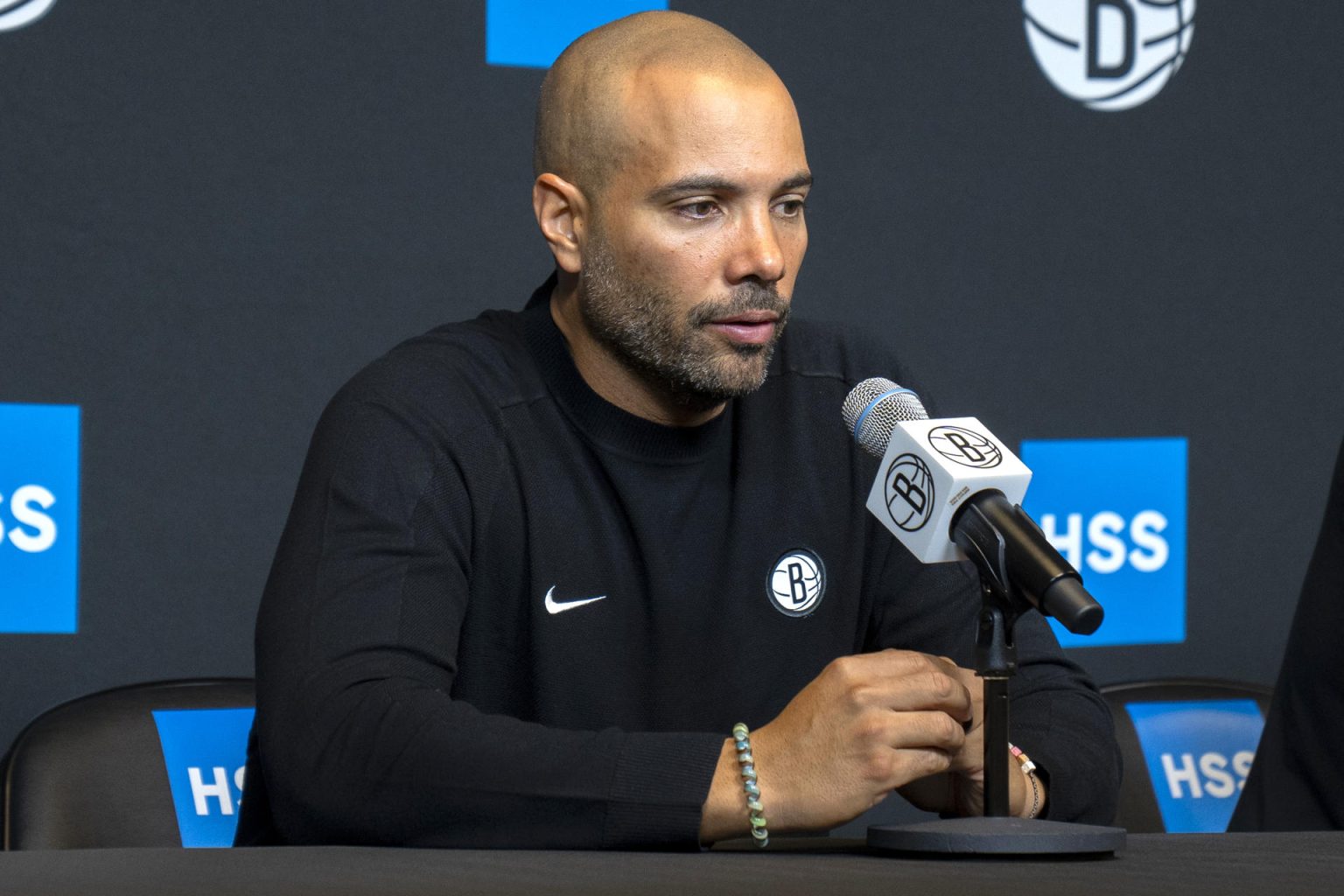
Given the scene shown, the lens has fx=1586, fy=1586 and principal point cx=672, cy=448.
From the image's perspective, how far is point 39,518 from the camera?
6.14 ft

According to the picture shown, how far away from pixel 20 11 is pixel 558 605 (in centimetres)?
107

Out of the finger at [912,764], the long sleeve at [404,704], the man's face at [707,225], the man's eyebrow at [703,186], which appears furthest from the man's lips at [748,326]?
the finger at [912,764]

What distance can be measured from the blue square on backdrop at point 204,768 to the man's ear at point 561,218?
562 mm

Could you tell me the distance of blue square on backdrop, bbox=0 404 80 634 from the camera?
6.07ft

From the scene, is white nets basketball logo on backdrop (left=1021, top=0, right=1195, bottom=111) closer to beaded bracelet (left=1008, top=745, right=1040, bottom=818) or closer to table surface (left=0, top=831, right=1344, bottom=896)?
beaded bracelet (left=1008, top=745, right=1040, bottom=818)

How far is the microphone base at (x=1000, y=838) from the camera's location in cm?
87

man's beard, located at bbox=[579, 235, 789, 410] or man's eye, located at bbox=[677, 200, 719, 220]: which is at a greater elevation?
man's eye, located at bbox=[677, 200, 719, 220]

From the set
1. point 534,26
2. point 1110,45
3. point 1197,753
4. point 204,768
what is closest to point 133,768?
point 204,768

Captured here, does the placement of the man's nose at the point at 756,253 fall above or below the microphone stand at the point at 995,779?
above

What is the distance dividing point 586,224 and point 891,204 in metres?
0.98

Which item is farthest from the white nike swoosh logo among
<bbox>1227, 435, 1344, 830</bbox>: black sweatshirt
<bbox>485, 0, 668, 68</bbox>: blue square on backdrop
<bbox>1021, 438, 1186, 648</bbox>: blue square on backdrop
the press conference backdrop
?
<bbox>1021, 438, 1186, 648</bbox>: blue square on backdrop

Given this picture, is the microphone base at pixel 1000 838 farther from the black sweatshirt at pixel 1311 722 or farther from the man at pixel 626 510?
the black sweatshirt at pixel 1311 722

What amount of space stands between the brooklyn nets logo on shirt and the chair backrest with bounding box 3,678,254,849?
56cm

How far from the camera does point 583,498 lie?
1.34m
